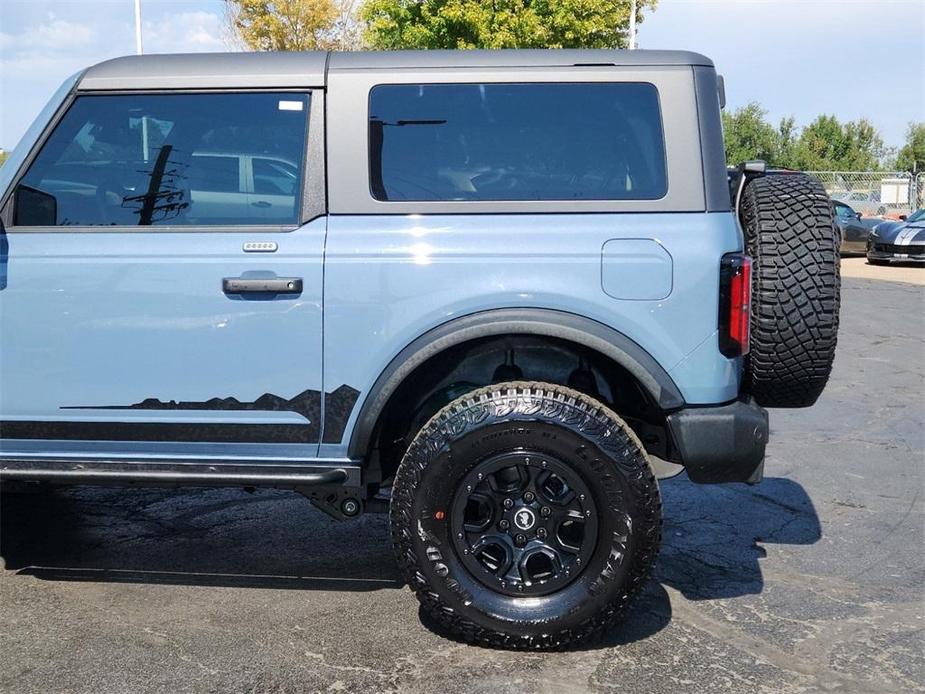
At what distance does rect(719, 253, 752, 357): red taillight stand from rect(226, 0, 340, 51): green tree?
25.6 metres

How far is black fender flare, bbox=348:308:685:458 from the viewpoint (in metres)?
3.44

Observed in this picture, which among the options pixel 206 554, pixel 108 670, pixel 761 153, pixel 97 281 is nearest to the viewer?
pixel 108 670

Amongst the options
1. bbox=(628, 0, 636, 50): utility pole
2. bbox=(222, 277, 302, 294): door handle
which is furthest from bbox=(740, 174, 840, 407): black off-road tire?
bbox=(628, 0, 636, 50): utility pole

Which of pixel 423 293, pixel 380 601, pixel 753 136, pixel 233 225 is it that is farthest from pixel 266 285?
pixel 753 136

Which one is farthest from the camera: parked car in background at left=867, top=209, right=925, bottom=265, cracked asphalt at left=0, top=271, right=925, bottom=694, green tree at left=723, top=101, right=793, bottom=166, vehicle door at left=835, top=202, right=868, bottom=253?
green tree at left=723, top=101, right=793, bottom=166

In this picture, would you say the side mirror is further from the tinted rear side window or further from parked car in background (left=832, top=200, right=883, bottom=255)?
parked car in background (left=832, top=200, right=883, bottom=255)

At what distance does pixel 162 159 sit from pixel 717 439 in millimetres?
2280

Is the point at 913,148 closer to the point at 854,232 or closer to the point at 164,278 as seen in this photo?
the point at 854,232

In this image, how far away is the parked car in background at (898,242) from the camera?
2028 cm

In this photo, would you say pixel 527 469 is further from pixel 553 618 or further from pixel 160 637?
pixel 160 637

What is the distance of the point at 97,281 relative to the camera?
3566mm

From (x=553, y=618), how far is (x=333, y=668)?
78 centimetres

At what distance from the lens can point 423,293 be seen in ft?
11.5

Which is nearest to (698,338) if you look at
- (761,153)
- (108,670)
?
(108,670)
